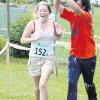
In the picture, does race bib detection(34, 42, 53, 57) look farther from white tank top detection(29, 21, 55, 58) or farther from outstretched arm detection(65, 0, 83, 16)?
outstretched arm detection(65, 0, 83, 16)

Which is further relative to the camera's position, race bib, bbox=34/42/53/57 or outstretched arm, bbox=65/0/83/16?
race bib, bbox=34/42/53/57

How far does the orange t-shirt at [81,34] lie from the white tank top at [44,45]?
520mm

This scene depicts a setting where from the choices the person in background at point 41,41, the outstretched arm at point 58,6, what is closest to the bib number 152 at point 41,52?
the person in background at point 41,41

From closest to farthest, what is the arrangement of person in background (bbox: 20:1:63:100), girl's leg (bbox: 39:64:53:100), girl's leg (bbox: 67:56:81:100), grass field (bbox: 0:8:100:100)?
girl's leg (bbox: 67:56:81:100)
girl's leg (bbox: 39:64:53:100)
person in background (bbox: 20:1:63:100)
grass field (bbox: 0:8:100:100)

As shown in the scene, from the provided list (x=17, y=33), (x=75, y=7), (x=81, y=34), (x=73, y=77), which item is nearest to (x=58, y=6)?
(x=75, y=7)

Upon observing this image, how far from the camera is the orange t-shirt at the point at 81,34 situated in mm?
6707

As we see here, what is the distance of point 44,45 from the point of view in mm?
7285

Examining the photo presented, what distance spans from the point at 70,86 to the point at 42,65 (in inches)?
25.7

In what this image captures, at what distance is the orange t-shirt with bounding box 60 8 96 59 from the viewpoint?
671 centimetres

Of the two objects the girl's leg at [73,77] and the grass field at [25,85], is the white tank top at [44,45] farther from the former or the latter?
the grass field at [25,85]

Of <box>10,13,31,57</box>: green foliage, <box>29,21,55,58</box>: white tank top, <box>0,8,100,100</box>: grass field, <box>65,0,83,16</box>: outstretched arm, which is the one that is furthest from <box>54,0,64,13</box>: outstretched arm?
<box>10,13,31,57</box>: green foliage

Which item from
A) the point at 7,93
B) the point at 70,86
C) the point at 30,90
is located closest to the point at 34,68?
the point at 70,86

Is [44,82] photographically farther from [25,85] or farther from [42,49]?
[25,85]

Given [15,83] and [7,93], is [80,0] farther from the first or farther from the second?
[15,83]
